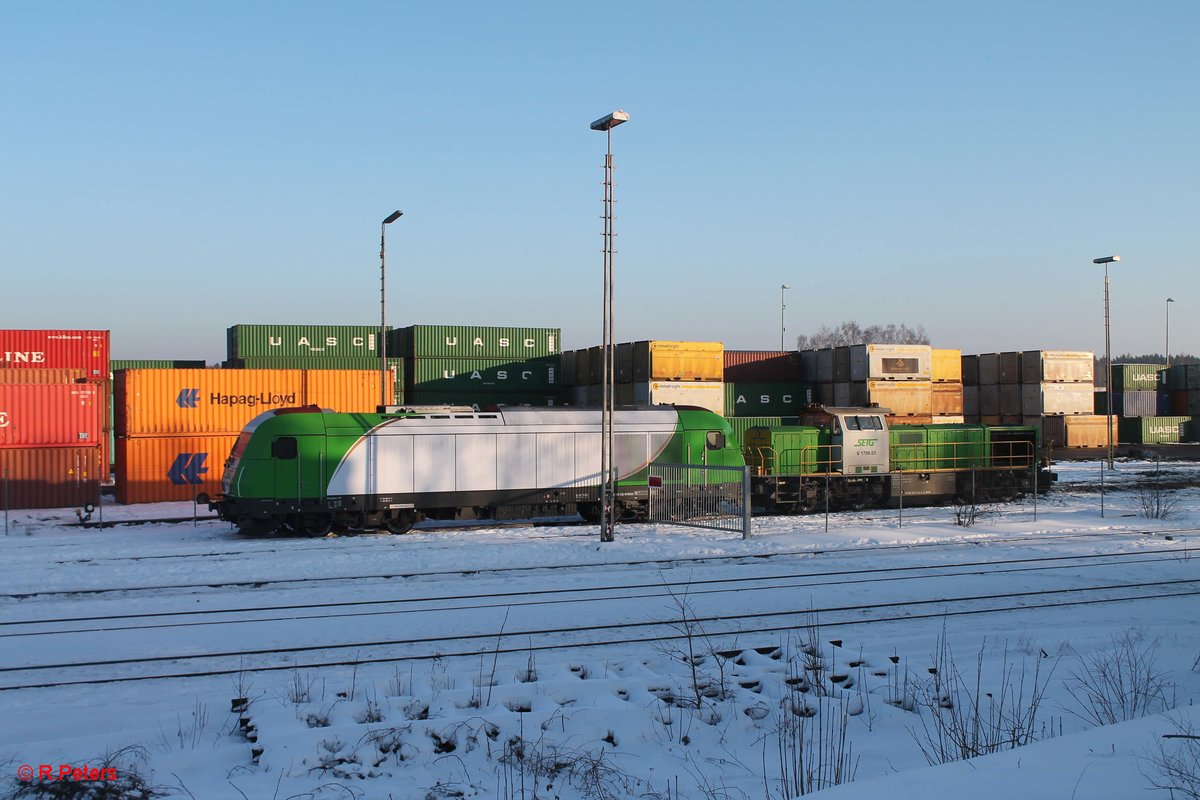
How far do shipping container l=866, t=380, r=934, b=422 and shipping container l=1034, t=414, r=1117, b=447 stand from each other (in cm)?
953

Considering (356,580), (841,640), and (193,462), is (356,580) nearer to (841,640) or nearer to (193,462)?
(841,640)

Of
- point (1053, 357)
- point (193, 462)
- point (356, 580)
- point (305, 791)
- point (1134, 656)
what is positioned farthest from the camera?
point (1053, 357)

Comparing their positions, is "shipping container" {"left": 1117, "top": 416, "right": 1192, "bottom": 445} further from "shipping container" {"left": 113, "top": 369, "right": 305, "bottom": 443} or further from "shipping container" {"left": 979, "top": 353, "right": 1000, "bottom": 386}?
→ "shipping container" {"left": 113, "top": 369, "right": 305, "bottom": 443}

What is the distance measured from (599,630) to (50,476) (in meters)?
22.4

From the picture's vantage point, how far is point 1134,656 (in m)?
10.5

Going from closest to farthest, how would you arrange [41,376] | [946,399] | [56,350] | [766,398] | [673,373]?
[41,376]
[56,350]
[673,373]
[946,399]
[766,398]

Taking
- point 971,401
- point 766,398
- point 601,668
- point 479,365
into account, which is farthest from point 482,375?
point 601,668

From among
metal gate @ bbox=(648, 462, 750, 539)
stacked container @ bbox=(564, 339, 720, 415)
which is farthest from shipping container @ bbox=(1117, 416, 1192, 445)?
metal gate @ bbox=(648, 462, 750, 539)

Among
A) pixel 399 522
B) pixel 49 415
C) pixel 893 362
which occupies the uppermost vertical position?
pixel 893 362

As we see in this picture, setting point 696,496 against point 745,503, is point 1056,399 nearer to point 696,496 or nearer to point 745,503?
point 696,496

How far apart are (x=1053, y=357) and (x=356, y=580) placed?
1563 inches

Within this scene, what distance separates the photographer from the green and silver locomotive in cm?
2075

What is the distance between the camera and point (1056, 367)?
44.9 metres

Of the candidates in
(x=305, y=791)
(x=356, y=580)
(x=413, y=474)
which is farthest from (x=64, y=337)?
(x=305, y=791)
